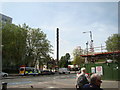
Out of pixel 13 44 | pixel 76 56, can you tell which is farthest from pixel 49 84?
pixel 76 56

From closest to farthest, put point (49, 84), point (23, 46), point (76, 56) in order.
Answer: point (49, 84)
point (23, 46)
point (76, 56)

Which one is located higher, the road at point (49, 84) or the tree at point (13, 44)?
the tree at point (13, 44)

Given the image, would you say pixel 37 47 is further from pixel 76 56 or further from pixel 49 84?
pixel 49 84

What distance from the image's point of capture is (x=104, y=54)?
2475 cm

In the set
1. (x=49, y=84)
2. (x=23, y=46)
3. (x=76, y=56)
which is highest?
(x=23, y=46)

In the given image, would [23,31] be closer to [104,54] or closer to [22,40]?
[22,40]

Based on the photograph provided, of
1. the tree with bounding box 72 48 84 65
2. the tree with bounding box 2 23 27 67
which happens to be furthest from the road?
the tree with bounding box 72 48 84 65

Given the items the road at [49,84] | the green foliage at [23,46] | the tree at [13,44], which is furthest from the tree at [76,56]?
the road at [49,84]

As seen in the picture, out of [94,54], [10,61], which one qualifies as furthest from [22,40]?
[94,54]

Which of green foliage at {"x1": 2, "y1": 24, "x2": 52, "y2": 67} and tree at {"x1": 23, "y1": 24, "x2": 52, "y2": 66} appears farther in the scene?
tree at {"x1": 23, "y1": 24, "x2": 52, "y2": 66}

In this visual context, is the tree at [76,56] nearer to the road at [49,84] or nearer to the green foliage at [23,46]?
the green foliage at [23,46]

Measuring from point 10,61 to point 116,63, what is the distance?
40.0 m

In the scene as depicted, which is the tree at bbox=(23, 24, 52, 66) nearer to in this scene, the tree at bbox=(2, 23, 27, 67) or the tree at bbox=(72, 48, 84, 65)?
the tree at bbox=(2, 23, 27, 67)

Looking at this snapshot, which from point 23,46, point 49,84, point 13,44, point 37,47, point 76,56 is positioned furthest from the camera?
point 76,56
